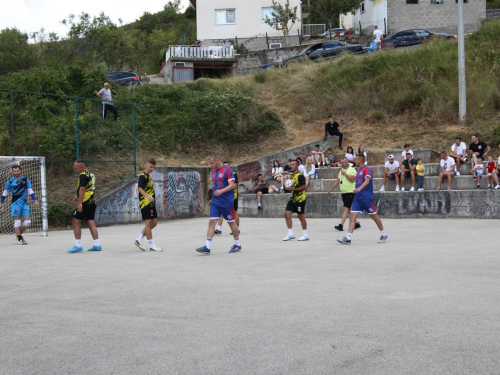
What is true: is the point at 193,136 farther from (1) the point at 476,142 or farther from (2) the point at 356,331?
(2) the point at 356,331

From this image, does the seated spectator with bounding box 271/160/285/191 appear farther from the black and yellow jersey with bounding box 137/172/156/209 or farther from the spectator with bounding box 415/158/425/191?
the black and yellow jersey with bounding box 137/172/156/209

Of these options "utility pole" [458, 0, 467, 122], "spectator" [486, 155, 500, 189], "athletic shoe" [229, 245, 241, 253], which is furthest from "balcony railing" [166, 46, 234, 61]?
"athletic shoe" [229, 245, 241, 253]

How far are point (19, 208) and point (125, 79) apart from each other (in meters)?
24.0

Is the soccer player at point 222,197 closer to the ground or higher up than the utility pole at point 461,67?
closer to the ground

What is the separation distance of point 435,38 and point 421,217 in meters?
19.5

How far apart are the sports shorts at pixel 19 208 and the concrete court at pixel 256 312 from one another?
3.21 metres

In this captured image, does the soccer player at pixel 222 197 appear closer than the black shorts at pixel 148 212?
Yes

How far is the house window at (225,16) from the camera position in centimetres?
5119

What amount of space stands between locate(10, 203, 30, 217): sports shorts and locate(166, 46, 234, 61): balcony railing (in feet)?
91.5

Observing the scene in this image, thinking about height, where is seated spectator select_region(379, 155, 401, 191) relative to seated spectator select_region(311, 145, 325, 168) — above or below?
below

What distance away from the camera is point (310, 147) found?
27828mm

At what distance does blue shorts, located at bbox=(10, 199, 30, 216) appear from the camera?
14.8m

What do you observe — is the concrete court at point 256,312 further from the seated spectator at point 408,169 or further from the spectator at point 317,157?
the spectator at point 317,157

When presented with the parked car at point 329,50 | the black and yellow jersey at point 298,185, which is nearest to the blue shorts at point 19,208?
the black and yellow jersey at point 298,185
